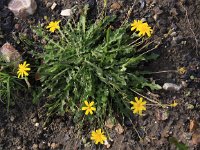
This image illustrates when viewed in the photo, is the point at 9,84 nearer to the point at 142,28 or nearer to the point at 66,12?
the point at 66,12

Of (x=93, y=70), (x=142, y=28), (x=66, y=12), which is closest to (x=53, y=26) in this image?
(x=66, y=12)

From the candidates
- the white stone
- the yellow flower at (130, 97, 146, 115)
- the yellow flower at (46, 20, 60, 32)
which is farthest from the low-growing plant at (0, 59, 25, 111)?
the yellow flower at (130, 97, 146, 115)

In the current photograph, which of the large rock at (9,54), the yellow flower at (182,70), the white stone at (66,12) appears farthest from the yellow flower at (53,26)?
the yellow flower at (182,70)

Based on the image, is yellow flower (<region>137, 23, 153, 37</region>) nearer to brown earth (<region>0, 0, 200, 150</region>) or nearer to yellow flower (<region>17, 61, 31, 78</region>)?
brown earth (<region>0, 0, 200, 150</region>)

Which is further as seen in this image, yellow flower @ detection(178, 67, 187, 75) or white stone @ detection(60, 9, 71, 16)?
white stone @ detection(60, 9, 71, 16)

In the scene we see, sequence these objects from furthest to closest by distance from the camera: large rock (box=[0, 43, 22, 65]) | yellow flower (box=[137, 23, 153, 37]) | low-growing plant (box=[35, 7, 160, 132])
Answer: large rock (box=[0, 43, 22, 65]) < low-growing plant (box=[35, 7, 160, 132]) < yellow flower (box=[137, 23, 153, 37])

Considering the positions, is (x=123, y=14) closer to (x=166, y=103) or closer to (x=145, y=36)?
(x=145, y=36)
